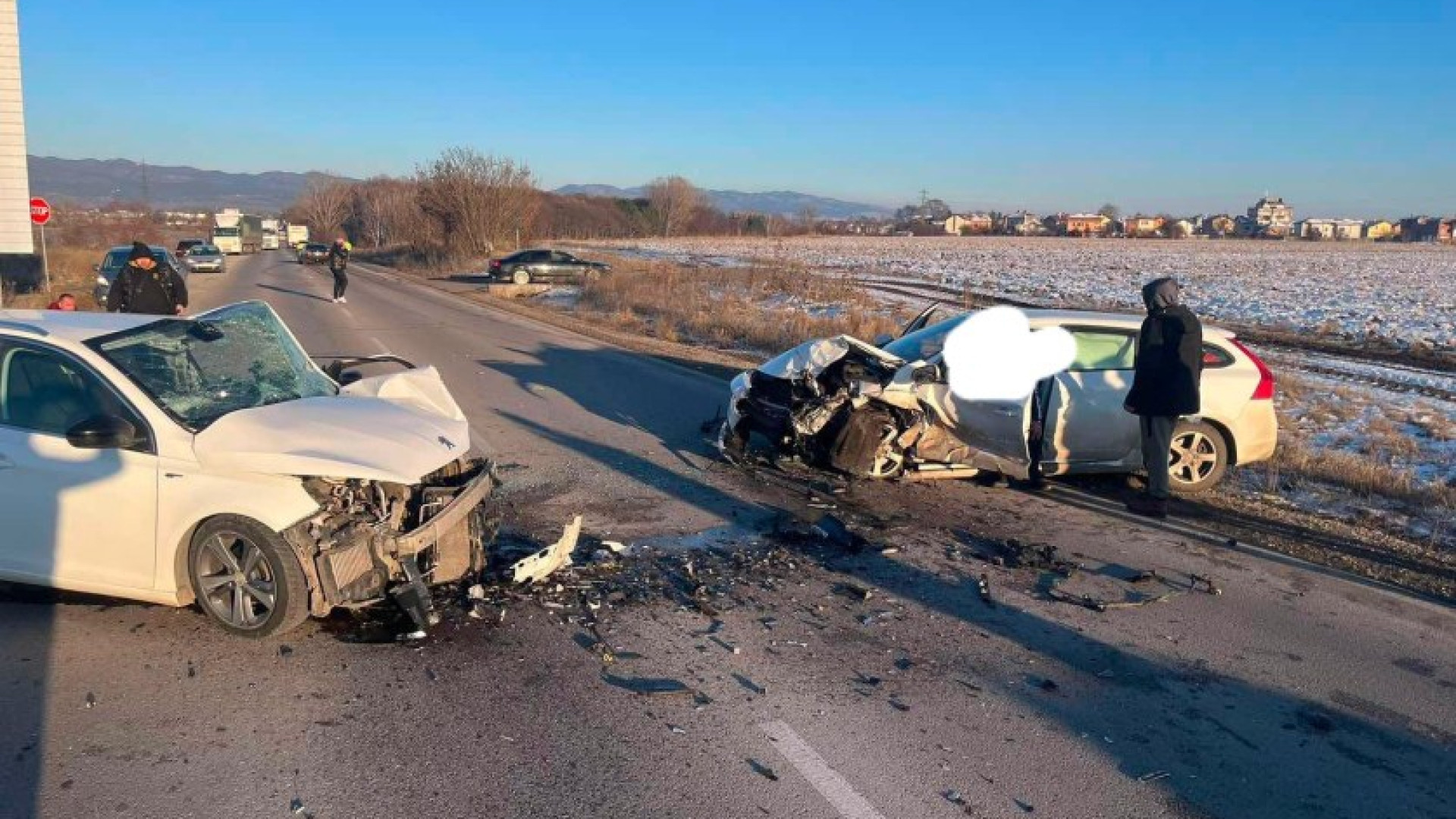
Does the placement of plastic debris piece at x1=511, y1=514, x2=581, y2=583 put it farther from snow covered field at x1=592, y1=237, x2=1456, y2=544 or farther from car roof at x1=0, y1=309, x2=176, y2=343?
snow covered field at x1=592, y1=237, x2=1456, y2=544

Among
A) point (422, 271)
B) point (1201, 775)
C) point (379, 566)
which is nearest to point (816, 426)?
point (379, 566)

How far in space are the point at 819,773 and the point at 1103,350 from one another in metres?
5.80

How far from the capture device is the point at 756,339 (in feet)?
61.7

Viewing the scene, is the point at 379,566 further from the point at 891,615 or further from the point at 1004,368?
the point at 1004,368

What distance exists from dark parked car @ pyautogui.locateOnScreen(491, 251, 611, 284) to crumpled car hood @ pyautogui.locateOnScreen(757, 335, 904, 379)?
26551 millimetres

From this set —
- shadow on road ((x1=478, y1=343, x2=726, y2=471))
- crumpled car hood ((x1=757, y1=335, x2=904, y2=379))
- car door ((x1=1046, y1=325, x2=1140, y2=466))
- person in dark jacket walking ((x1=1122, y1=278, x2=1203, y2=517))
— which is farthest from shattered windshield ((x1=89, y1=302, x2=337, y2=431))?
person in dark jacket walking ((x1=1122, y1=278, x2=1203, y2=517))

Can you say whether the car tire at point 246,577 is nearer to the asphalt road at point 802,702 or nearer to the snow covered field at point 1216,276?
the asphalt road at point 802,702

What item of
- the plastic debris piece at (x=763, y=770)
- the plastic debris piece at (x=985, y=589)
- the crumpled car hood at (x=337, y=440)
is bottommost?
the plastic debris piece at (x=763, y=770)

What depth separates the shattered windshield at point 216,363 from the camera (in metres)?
5.19

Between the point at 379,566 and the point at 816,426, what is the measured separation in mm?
4135

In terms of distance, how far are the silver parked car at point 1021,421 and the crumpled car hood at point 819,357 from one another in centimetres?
2

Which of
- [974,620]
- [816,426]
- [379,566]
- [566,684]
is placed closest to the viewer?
[566,684]

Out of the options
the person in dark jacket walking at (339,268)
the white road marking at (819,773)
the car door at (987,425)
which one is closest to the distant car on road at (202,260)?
the person in dark jacket walking at (339,268)

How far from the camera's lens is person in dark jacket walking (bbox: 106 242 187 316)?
38.4 feet
